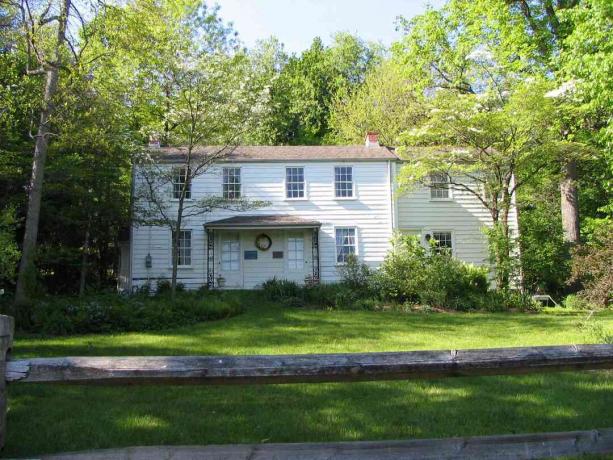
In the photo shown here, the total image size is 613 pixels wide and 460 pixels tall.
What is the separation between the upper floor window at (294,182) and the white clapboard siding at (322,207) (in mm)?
207

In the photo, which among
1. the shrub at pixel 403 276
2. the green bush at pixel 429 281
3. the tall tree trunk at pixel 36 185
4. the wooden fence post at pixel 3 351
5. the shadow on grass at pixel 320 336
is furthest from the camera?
the shrub at pixel 403 276

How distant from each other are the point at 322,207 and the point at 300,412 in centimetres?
1650

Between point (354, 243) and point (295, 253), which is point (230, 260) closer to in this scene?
point (295, 253)

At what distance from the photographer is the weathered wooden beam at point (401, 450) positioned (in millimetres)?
3371

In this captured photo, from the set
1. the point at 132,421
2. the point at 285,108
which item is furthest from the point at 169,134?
the point at 285,108

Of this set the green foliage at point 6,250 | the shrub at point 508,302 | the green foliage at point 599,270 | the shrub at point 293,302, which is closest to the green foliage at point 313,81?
the shrub at point 293,302

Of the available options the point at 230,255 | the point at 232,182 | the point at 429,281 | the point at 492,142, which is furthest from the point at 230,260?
the point at 492,142

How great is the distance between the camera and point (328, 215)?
21.5 meters

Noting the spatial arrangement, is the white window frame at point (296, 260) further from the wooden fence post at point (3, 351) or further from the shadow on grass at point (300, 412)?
the wooden fence post at point (3, 351)

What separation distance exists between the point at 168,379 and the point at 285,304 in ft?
44.2

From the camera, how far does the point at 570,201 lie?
21016 mm

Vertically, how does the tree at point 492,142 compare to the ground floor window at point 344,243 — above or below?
above

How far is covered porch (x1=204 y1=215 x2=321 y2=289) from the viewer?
2094 centimetres

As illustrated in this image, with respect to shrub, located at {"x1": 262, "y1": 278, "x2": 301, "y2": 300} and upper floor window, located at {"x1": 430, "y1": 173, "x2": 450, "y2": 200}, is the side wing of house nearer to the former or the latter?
upper floor window, located at {"x1": 430, "y1": 173, "x2": 450, "y2": 200}
